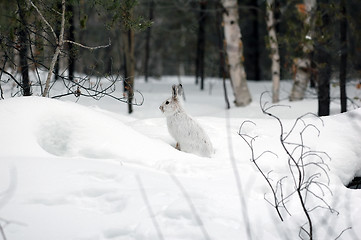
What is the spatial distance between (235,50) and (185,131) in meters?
6.67

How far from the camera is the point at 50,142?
4480 millimetres

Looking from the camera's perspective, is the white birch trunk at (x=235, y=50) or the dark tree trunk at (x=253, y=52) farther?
the dark tree trunk at (x=253, y=52)

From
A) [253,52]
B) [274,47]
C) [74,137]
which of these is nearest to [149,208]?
[74,137]

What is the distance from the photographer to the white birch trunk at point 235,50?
39.0 ft

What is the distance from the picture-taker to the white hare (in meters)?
5.71

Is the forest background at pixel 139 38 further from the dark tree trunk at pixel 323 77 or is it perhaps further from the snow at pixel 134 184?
the snow at pixel 134 184

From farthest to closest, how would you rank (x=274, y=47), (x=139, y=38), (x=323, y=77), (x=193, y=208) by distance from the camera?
(x=139, y=38), (x=274, y=47), (x=323, y=77), (x=193, y=208)

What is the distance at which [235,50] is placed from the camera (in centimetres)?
1206

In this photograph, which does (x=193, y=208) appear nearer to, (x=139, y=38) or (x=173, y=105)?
(x=173, y=105)

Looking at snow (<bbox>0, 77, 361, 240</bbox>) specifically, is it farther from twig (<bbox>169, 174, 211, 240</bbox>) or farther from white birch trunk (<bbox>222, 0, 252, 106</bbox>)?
white birch trunk (<bbox>222, 0, 252, 106</bbox>)

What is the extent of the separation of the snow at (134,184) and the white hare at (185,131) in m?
0.28

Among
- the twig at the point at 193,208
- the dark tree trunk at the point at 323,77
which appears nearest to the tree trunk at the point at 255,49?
the dark tree trunk at the point at 323,77

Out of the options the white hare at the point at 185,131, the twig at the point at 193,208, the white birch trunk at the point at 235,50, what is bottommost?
the twig at the point at 193,208

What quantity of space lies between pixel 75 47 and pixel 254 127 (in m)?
3.00
